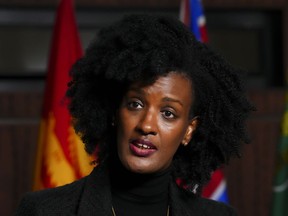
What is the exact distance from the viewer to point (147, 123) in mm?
1760

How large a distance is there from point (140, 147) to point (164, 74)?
18 centimetres

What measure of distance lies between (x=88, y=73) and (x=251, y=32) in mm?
2062

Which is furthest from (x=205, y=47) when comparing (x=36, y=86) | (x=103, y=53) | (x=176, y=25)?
(x=36, y=86)

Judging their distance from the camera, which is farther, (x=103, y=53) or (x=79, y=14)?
(x=79, y=14)

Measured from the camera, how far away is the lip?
177 centimetres

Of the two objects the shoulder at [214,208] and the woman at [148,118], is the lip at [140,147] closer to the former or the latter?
the woman at [148,118]


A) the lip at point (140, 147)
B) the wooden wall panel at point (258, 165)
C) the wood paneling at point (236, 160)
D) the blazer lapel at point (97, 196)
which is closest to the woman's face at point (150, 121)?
the lip at point (140, 147)

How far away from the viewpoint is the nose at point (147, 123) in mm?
1756

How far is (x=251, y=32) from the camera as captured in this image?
3869 millimetres

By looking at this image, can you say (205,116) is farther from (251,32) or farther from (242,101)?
(251,32)

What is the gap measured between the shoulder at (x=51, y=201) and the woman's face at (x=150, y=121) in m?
0.17

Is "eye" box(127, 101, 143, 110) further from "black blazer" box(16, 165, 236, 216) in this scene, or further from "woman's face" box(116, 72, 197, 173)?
"black blazer" box(16, 165, 236, 216)

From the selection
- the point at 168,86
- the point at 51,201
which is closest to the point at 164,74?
the point at 168,86

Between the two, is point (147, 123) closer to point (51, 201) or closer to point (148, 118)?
point (148, 118)
